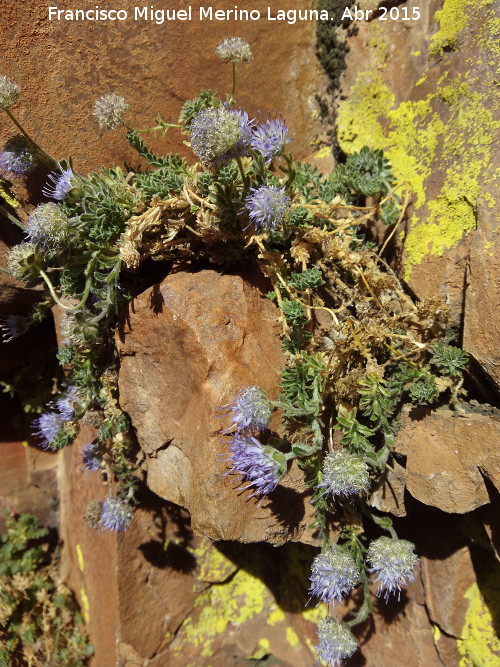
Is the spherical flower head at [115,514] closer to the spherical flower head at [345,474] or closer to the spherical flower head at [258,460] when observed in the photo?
the spherical flower head at [258,460]

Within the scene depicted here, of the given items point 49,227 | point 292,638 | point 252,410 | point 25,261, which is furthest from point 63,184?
point 292,638

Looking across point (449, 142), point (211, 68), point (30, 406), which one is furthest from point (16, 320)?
point (449, 142)

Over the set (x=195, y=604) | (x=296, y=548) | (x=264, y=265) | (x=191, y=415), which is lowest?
(x=195, y=604)

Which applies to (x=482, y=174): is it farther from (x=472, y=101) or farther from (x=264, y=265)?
(x=264, y=265)

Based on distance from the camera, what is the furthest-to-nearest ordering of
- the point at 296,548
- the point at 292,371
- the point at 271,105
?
1. the point at 296,548
2. the point at 271,105
3. the point at 292,371

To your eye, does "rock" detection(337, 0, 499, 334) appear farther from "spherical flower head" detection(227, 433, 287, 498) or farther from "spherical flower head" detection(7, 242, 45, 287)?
"spherical flower head" detection(7, 242, 45, 287)

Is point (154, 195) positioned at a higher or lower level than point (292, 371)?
higher
